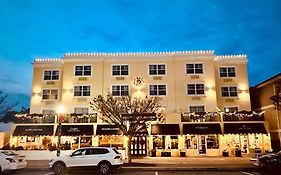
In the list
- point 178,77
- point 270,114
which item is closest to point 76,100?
point 178,77

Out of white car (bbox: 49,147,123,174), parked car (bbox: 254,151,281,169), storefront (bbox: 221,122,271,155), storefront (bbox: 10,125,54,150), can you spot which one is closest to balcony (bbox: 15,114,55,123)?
storefront (bbox: 10,125,54,150)

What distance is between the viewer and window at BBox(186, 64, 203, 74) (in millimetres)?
33875

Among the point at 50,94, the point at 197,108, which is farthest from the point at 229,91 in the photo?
the point at 50,94

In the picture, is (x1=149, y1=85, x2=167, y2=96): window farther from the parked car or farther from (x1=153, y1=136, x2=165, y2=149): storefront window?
the parked car

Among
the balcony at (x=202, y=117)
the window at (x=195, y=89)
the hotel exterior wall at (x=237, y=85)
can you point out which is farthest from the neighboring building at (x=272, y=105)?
the window at (x=195, y=89)

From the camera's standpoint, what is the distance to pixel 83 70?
34688mm

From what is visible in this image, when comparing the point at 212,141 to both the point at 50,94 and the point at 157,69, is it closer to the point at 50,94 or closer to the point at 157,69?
the point at 157,69

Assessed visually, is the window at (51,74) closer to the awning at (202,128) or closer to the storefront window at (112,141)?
the storefront window at (112,141)

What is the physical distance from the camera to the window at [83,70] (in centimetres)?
3453

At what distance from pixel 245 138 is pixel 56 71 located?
24.4 m

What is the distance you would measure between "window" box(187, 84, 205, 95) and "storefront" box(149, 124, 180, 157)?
480 centimetres

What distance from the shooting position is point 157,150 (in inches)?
1219

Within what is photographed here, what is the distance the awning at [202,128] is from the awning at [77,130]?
10465 mm

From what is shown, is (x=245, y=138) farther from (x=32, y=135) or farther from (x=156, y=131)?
(x=32, y=135)
